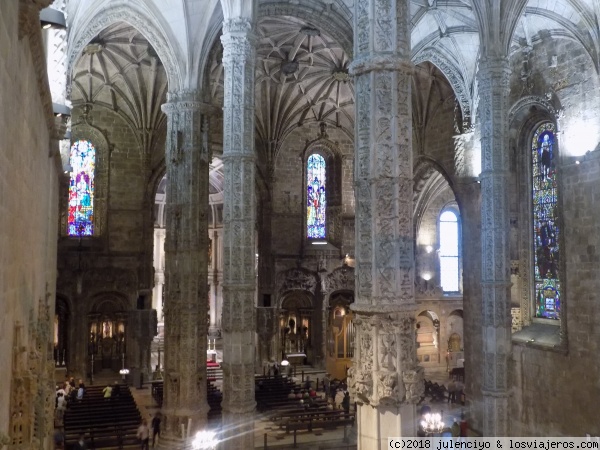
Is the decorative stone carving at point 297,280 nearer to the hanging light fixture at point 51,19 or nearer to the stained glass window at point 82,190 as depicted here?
the stained glass window at point 82,190

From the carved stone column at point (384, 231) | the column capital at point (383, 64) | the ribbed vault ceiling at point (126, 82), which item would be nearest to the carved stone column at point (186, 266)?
the ribbed vault ceiling at point (126, 82)

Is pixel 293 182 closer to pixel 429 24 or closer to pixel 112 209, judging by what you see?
pixel 112 209

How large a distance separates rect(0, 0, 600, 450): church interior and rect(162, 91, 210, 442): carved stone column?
0.07 m

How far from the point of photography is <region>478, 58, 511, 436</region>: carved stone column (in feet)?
45.8

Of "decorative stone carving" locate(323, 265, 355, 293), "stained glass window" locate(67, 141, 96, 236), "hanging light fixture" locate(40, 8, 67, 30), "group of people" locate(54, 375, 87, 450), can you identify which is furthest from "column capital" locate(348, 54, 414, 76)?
"decorative stone carving" locate(323, 265, 355, 293)

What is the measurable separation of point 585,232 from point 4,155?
1691 centimetres

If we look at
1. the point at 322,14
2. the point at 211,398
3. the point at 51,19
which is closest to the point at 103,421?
the point at 211,398

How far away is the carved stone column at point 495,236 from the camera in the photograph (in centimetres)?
1395

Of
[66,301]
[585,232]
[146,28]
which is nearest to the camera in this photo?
[585,232]

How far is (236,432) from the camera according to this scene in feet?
42.3

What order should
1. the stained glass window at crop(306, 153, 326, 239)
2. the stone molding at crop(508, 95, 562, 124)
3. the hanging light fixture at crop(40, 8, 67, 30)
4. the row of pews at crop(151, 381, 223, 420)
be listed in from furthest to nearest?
the stained glass window at crop(306, 153, 326, 239) → the row of pews at crop(151, 381, 223, 420) → the stone molding at crop(508, 95, 562, 124) → the hanging light fixture at crop(40, 8, 67, 30)

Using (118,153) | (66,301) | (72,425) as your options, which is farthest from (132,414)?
(118,153)

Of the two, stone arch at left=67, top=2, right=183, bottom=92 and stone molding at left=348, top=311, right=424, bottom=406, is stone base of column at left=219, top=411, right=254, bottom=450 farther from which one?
stone arch at left=67, top=2, right=183, bottom=92

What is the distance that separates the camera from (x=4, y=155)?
4.86 meters
